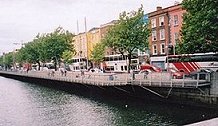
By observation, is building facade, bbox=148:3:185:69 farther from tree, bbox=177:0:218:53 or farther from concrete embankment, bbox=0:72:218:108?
tree, bbox=177:0:218:53

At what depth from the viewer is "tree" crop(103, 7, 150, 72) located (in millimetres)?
47125

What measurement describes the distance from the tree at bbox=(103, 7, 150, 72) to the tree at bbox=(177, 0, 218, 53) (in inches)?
537

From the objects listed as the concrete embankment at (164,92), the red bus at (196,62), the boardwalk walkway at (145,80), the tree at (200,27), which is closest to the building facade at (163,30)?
the concrete embankment at (164,92)

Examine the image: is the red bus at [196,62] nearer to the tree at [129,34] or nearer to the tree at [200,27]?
the tree at [200,27]

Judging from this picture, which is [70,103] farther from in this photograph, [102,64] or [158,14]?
[102,64]

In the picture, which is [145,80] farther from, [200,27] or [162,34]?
[162,34]

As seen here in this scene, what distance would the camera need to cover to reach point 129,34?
47.3m

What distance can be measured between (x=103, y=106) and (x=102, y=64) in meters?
56.5

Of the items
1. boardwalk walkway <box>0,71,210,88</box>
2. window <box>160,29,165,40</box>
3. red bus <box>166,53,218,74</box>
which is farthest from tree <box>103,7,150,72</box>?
window <box>160,29,165,40</box>

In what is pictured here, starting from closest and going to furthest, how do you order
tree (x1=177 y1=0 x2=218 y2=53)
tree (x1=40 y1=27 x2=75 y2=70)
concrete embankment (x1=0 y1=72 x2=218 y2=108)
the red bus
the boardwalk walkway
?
concrete embankment (x1=0 y1=72 x2=218 y2=108), tree (x1=177 y1=0 x2=218 y2=53), the boardwalk walkway, the red bus, tree (x1=40 y1=27 x2=75 y2=70)

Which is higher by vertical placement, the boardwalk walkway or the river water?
the boardwalk walkway

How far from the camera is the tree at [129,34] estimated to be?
155 feet

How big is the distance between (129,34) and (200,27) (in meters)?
17.4

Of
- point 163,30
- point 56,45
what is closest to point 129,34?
point 163,30
